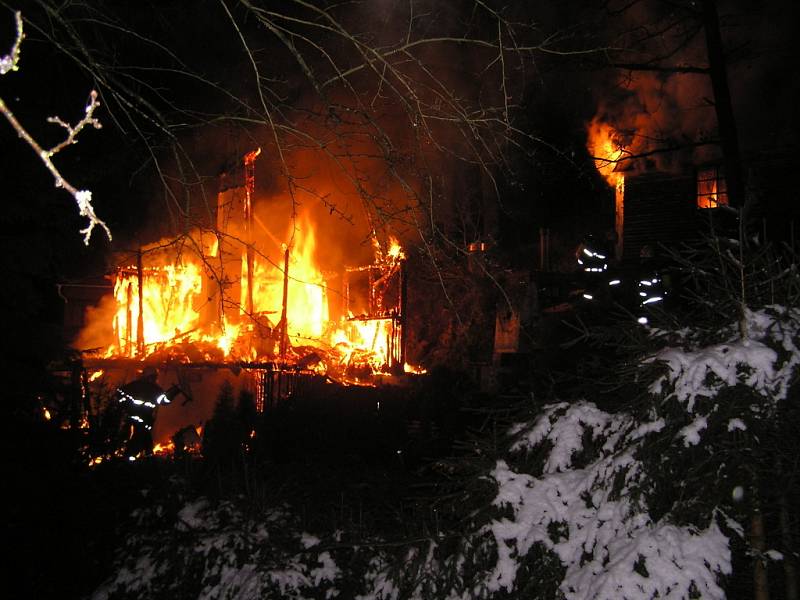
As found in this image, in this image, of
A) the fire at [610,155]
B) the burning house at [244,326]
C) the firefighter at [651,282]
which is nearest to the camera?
the firefighter at [651,282]

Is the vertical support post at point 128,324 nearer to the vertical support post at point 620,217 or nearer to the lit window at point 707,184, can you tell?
the vertical support post at point 620,217

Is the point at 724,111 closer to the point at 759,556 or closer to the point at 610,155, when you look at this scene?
the point at 610,155

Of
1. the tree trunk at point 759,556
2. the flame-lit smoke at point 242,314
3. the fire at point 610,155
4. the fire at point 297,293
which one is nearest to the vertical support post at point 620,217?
the fire at point 610,155

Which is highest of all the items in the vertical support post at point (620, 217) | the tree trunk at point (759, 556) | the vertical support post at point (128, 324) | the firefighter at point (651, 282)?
the vertical support post at point (620, 217)

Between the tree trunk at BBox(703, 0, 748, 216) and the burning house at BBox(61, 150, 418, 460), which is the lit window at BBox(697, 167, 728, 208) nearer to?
the tree trunk at BBox(703, 0, 748, 216)

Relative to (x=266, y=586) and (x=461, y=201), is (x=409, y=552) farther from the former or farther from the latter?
(x=461, y=201)

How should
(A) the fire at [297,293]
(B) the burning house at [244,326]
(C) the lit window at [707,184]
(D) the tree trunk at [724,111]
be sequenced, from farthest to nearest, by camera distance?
(A) the fire at [297,293] → (C) the lit window at [707,184] → (B) the burning house at [244,326] → (D) the tree trunk at [724,111]

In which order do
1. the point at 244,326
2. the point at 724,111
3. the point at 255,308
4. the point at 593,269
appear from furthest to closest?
1. the point at 255,308
2. the point at 244,326
3. the point at 593,269
4. the point at 724,111

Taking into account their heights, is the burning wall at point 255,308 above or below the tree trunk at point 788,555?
above

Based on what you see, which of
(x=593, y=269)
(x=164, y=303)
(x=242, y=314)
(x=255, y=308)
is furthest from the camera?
(x=164, y=303)

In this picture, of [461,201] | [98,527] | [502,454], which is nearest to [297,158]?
[461,201]

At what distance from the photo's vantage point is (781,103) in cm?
1523

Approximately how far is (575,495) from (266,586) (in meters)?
2.83

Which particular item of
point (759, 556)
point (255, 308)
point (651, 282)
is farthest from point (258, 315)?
point (759, 556)
